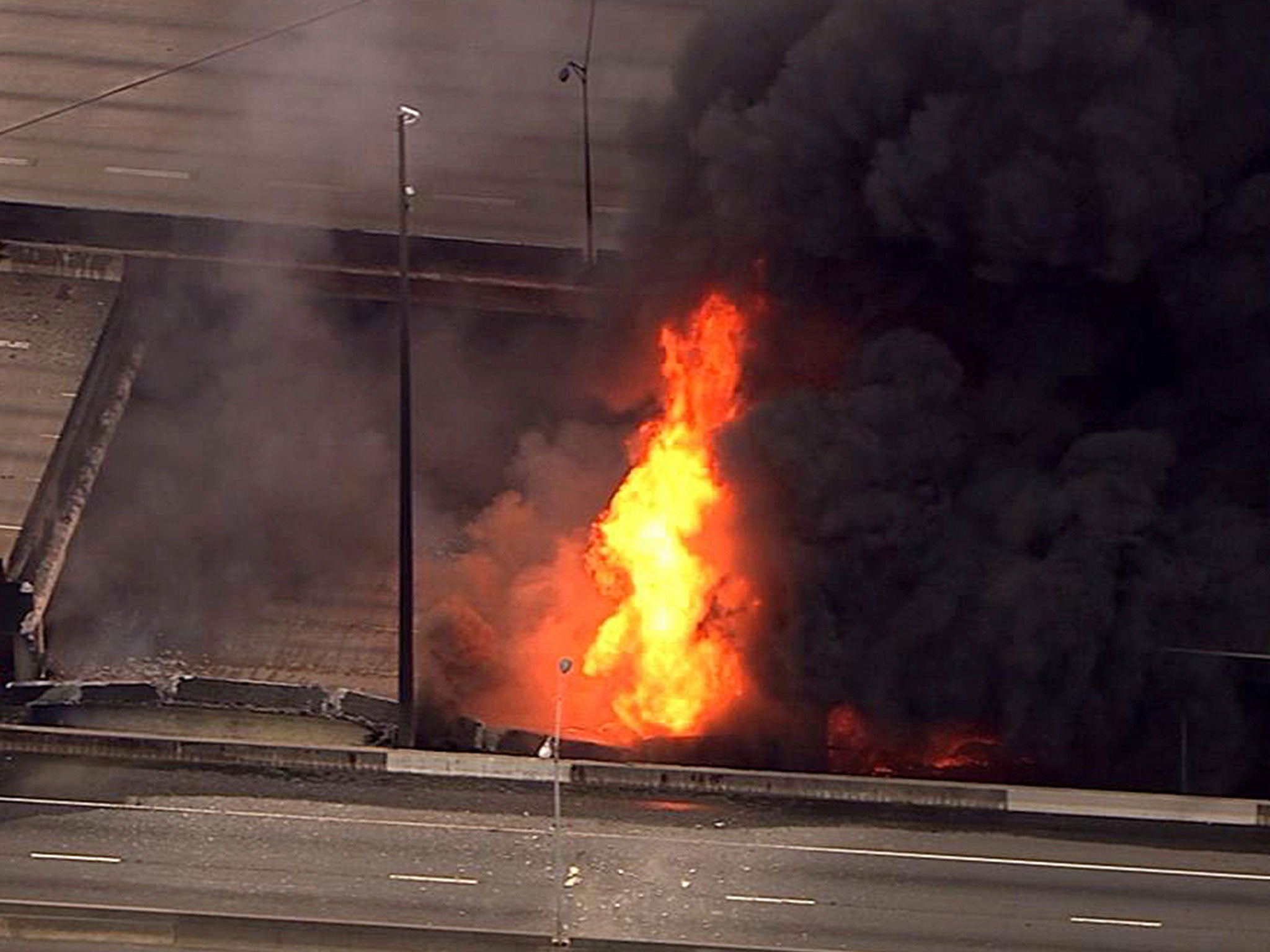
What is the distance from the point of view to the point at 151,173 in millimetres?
52500

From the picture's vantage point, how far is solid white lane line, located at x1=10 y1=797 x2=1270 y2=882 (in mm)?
36031

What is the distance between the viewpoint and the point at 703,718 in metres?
40.7

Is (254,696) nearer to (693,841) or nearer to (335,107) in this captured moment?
(693,841)

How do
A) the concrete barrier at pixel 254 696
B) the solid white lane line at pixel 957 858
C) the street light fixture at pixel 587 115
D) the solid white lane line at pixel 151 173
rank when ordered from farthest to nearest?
the solid white lane line at pixel 151 173 < the street light fixture at pixel 587 115 < the concrete barrier at pixel 254 696 < the solid white lane line at pixel 957 858

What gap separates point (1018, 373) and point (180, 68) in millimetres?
25916

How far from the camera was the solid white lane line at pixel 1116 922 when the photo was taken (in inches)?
1348

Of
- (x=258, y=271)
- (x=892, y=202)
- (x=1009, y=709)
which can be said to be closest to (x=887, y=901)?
(x=1009, y=709)

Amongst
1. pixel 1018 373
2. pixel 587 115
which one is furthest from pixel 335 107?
pixel 1018 373

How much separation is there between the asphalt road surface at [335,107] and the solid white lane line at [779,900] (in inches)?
725

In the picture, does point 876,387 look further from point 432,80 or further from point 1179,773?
point 432,80

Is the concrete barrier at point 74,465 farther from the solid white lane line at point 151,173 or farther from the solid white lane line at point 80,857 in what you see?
the solid white lane line at point 80,857

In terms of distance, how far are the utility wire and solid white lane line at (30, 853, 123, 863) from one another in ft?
79.3

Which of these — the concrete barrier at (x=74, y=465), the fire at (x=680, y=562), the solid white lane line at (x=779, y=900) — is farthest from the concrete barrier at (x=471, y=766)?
the concrete barrier at (x=74, y=465)

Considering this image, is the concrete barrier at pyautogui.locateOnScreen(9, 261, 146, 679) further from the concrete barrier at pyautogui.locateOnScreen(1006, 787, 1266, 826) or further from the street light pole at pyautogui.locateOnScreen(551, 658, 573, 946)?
the concrete barrier at pyautogui.locateOnScreen(1006, 787, 1266, 826)
